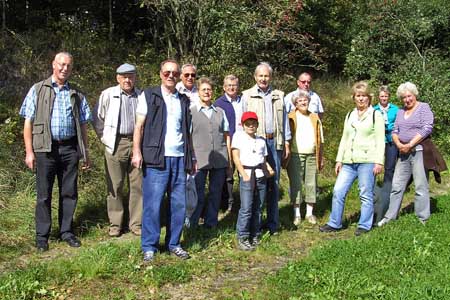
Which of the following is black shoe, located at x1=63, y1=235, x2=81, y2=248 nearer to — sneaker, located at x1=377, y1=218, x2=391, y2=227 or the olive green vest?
the olive green vest

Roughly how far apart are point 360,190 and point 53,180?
12.3 feet

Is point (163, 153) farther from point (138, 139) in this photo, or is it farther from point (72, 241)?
point (72, 241)

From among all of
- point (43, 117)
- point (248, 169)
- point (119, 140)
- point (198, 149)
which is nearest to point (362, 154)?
point (248, 169)

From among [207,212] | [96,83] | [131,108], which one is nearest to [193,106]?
[131,108]

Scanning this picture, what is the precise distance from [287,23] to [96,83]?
14.4ft

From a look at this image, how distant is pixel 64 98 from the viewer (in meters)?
5.58

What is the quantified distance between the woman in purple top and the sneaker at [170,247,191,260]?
284 cm

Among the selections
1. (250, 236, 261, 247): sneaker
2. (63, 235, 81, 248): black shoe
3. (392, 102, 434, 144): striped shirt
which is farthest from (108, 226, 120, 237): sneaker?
(392, 102, 434, 144): striped shirt

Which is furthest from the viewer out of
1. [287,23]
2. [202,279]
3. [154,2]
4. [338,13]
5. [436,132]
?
[338,13]

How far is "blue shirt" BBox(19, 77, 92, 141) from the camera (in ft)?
18.0

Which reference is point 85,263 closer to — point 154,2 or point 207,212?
point 207,212

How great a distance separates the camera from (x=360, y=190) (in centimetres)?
650

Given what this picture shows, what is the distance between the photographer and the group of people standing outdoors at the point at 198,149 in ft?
17.3

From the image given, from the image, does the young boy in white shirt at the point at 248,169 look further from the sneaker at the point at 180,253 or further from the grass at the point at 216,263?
the sneaker at the point at 180,253
